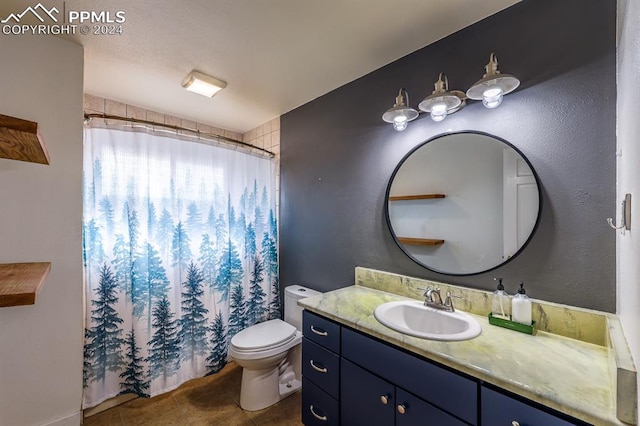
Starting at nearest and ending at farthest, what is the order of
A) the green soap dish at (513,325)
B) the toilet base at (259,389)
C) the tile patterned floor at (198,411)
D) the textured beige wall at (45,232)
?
the green soap dish at (513,325) < the textured beige wall at (45,232) < the tile patterned floor at (198,411) < the toilet base at (259,389)

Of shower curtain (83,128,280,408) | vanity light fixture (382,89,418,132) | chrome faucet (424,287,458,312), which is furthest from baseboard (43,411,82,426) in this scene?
vanity light fixture (382,89,418,132)

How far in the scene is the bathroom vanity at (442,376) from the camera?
0.80 meters

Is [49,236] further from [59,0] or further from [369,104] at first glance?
[369,104]

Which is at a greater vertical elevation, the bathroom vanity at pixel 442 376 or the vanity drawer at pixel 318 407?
the bathroom vanity at pixel 442 376

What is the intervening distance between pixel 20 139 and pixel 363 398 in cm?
165

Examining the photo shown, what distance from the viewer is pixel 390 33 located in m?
1.51

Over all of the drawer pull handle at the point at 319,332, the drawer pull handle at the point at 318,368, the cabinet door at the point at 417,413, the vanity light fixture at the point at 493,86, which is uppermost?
the vanity light fixture at the point at 493,86

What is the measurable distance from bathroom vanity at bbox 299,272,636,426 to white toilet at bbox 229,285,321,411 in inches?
13.9

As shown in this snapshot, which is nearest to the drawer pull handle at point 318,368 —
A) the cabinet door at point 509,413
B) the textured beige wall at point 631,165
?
the cabinet door at point 509,413

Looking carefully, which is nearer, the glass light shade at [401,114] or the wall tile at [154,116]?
the glass light shade at [401,114]

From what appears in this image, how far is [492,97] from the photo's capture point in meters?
1.26

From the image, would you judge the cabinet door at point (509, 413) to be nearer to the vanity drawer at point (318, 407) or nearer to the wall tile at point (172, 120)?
the vanity drawer at point (318, 407)

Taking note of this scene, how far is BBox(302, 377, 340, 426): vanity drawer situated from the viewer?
144cm

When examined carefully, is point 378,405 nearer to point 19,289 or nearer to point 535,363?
point 535,363
